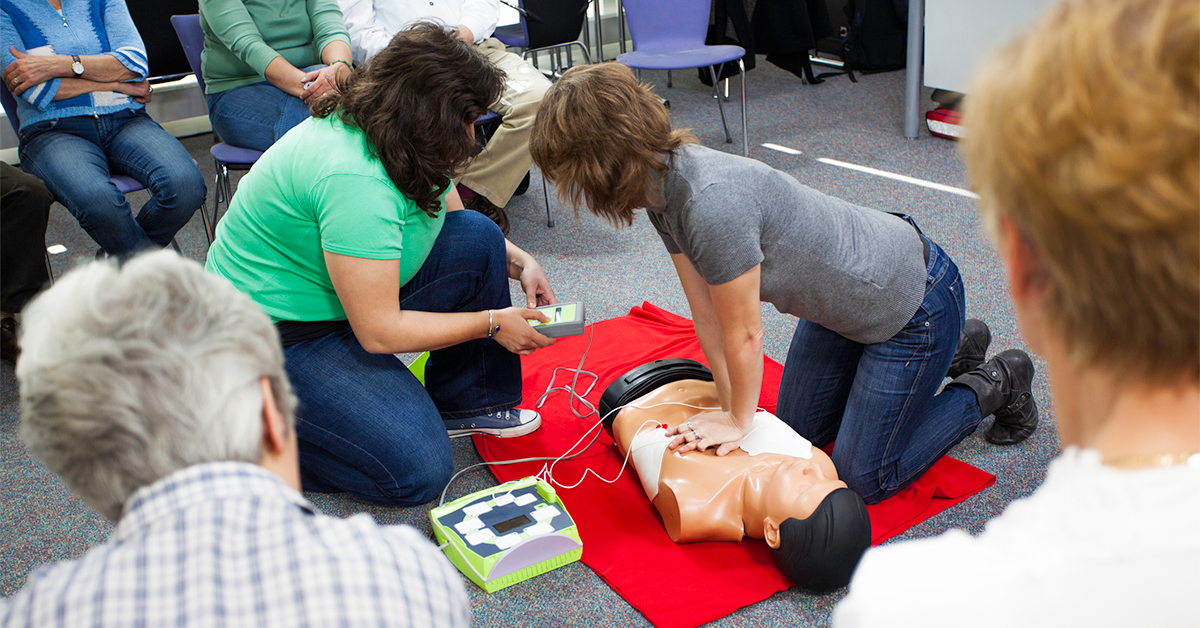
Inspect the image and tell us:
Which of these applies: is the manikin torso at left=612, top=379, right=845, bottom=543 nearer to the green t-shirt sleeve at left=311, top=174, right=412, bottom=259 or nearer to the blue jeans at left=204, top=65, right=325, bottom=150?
the green t-shirt sleeve at left=311, top=174, right=412, bottom=259

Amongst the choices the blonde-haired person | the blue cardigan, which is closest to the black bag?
the blue cardigan

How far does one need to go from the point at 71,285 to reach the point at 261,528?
274 mm

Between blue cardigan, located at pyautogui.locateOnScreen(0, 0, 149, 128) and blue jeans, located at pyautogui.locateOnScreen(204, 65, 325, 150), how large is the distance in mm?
268

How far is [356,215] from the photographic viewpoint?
168 cm

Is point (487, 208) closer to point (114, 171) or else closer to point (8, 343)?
point (114, 171)

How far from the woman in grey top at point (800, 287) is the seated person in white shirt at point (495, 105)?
1764 mm

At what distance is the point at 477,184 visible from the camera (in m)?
3.50

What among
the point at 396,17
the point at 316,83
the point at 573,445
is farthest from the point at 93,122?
the point at 573,445

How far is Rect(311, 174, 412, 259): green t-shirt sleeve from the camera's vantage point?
168 cm

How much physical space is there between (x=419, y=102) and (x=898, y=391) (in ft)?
3.62

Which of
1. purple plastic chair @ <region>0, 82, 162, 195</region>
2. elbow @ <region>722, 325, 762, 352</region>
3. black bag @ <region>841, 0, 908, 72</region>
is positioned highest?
purple plastic chair @ <region>0, 82, 162, 195</region>

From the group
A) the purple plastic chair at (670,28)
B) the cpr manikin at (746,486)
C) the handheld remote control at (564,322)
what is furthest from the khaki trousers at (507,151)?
the cpr manikin at (746,486)

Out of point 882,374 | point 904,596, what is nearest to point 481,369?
point 882,374

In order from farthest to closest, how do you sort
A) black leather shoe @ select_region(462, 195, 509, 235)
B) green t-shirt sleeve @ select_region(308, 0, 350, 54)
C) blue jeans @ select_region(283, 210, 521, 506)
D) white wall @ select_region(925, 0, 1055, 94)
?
1. white wall @ select_region(925, 0, 1055, 94)
2. black leather shoe @ select_region(462, 195, 509, 235)
3. green t-shirt sleeve @ select_region(308, 0, 350, 54)
4. blue jeans @ select_region(283, 210, 521, 506)
